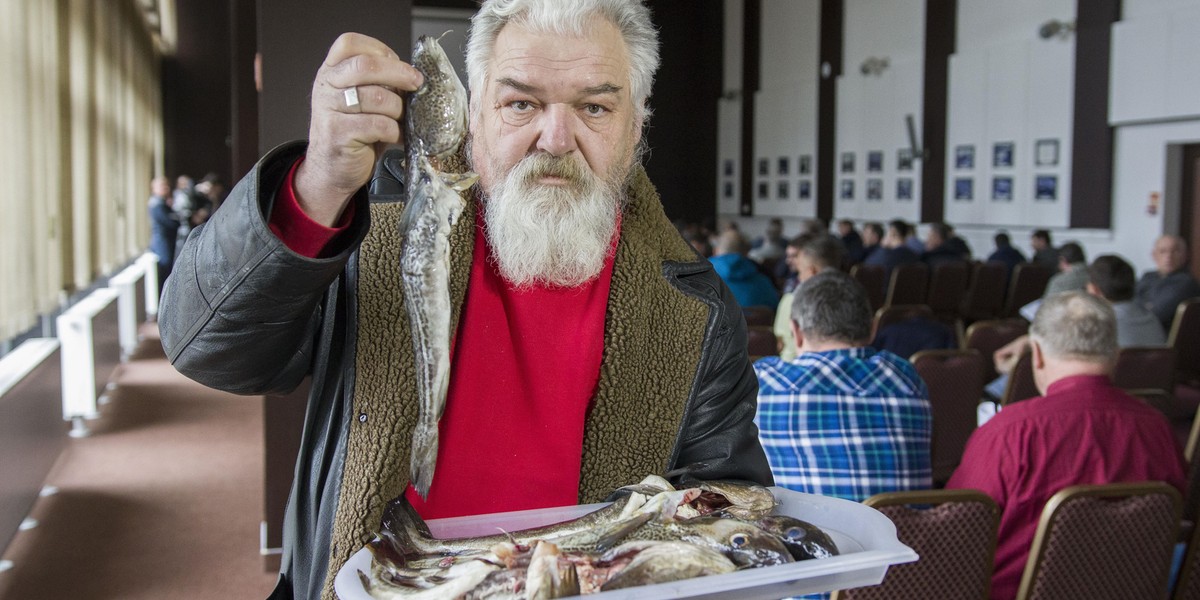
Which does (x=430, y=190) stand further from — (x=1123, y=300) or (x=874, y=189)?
(x=874, y=189)

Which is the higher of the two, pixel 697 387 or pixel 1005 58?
pixel 1005 58

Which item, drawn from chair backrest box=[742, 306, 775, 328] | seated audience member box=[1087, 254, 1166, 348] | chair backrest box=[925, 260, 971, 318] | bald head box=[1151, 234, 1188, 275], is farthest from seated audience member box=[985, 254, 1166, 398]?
chair backrest box=[925, 260, 971, 318]

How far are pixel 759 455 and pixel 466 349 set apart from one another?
1.44 feet

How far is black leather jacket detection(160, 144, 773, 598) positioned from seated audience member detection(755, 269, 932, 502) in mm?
1278

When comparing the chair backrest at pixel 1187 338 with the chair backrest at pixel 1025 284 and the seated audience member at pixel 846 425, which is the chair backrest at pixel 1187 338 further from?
the seated audience member at pixel 846 425

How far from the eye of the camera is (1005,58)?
492 inches

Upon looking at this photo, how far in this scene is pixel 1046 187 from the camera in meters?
11.9

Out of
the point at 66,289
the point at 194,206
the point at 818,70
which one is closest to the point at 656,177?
the point at 818,70

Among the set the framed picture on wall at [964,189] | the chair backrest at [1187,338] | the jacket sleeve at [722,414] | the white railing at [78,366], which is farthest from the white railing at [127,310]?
the framed picture on wall at [964,189]

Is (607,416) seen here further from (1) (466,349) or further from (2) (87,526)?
(2) (87,526)

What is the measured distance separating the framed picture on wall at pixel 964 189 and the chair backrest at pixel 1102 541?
38.5 feet

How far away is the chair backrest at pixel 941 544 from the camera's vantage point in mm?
2088

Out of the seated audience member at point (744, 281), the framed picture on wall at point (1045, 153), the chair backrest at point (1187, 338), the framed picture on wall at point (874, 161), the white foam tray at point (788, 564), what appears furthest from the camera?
the framed picture on wall at point (874, 161)

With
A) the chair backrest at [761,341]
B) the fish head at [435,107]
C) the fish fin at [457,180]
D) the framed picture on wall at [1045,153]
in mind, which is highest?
the framed picture on wall at [1045,153]
